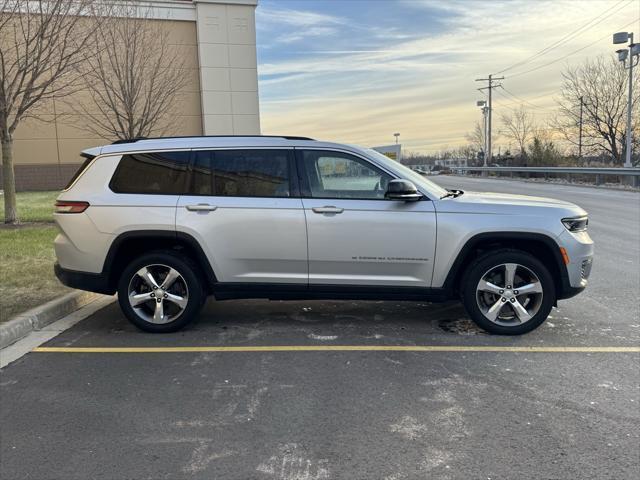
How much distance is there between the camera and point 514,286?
5043 millimetres

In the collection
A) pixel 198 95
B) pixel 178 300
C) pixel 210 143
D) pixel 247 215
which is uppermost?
pixel 198 95

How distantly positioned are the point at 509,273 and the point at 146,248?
3494mm

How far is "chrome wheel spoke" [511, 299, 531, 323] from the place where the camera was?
16.4ft

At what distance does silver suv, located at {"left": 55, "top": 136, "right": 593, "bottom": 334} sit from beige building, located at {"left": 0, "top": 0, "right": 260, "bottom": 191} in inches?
836

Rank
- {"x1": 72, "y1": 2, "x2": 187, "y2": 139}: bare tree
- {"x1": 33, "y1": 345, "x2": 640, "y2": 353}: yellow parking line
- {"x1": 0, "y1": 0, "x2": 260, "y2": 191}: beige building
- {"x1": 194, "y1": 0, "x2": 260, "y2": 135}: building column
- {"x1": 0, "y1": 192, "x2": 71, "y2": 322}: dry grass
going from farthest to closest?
{"x1": 194, "y1": 0, "x2": 260, "y2": 135}: building column
{"x1": 0, "y1": 0, "x2": 260, "y2": 191}: beige building
{"x1": 72, "y1": 2, "x2": 187, "y2": 139}: bare tree
{"x1": 0, "y1": 192, "x2": 71, "y2": 322}: dry grass
{"x1": 33, "y1": 345, "x2": 640, "y2": 353}: yellow parking line

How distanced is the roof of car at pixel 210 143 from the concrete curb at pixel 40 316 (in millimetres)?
1677

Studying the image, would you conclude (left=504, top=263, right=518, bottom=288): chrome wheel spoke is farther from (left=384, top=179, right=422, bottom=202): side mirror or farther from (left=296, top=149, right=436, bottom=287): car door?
(left=384, top=179, right=422, bottom=202): side mirror

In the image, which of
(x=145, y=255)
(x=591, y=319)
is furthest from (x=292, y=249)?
(x=591, y=319)

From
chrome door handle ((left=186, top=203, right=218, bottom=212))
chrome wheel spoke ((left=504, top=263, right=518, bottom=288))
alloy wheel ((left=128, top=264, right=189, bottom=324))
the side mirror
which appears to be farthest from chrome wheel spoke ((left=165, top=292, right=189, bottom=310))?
chrome wheel spoke ((left=504, top=263, right=518, bottom=288))

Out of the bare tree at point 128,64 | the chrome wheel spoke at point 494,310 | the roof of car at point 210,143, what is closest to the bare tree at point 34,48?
the bare tree at point 128,64

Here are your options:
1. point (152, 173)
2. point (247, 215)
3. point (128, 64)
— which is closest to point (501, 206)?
point (247, 215)

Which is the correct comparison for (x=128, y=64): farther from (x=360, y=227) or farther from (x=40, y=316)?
(x=360, y=227)

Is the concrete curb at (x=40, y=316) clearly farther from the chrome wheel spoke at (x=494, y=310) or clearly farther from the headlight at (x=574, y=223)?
the headlight at (x=574, y=223)

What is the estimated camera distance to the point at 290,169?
16.8 ft
